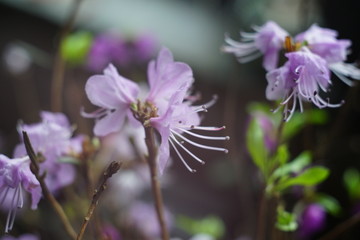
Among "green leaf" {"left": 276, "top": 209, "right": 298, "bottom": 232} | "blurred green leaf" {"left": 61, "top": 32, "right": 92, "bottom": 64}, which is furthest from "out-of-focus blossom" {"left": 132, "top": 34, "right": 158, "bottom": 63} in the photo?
"green leaf" {"left": 276, "top": 209, "right": 298, "bottom": 232}

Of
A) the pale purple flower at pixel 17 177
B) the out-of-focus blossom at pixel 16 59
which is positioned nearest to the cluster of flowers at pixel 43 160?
the pale purple flower at pixel 17 177

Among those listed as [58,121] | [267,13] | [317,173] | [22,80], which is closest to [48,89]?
[22,80]

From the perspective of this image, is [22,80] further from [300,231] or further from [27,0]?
[300,231]

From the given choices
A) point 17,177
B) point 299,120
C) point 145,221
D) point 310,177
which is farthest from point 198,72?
point 17,177

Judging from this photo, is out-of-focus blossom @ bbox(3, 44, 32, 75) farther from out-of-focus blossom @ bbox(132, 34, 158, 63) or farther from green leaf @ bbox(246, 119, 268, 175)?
green leaf @ bbox(246, 119, 268, 175)

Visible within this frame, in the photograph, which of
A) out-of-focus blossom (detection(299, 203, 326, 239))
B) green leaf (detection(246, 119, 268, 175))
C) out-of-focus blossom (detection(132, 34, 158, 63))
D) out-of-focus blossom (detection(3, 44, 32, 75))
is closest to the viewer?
green leaf (detection(246, 119, 268, 175))

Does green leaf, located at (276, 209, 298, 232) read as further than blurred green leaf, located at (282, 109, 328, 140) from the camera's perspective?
No
